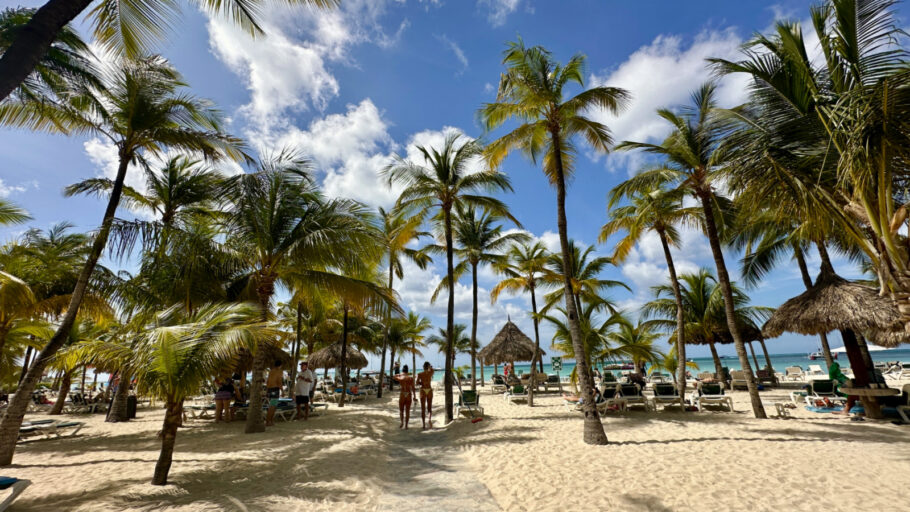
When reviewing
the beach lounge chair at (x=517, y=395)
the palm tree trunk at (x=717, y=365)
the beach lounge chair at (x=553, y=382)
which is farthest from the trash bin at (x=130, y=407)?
the palm tree trunk at (x=717, y=365)

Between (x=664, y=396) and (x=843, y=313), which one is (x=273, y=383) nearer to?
(x=664, y=396)

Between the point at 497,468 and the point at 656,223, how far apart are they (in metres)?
11.5

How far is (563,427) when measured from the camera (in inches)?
354

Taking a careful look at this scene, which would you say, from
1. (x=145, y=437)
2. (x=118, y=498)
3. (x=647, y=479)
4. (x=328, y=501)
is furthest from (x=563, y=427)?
(x=145, y=437)

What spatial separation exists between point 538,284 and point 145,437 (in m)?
15.7

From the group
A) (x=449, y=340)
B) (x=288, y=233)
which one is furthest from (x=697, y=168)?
(x=288, y=233)

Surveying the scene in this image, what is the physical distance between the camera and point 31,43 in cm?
342

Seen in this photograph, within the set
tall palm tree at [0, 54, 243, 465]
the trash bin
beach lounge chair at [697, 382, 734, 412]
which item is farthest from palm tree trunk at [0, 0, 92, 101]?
beach lounge chair at [697, 382, 734, 412]

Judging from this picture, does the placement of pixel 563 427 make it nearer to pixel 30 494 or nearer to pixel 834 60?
pixel 834 60

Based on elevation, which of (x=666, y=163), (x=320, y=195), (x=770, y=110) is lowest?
(x=770, y=110)

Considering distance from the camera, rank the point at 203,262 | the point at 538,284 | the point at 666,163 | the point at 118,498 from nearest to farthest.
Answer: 1. the point at 118,498
2. the point at 203,262
3. the point at 666,163
4. the point at 538,284

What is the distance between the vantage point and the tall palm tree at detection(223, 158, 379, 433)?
9039 millimetres

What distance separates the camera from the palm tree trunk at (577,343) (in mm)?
7239

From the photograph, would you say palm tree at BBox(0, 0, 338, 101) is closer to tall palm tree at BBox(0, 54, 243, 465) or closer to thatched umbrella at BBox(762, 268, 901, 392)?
tall palm tree at BBox(0, 54, 243, 465)
